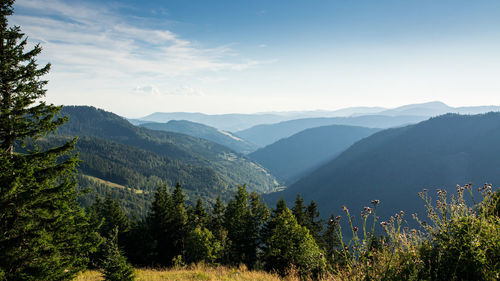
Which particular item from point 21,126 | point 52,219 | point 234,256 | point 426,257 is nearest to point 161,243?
point 234,256

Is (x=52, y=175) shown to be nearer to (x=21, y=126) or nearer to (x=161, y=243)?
(x=21, y=126)

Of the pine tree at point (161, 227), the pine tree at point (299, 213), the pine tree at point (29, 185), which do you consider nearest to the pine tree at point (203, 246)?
the pine tree at point (161, 227)

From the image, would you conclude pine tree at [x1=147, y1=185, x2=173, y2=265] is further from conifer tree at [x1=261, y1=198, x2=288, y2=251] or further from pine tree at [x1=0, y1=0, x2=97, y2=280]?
pine tree at [x1=0, y1=0, x2=97, y2=280]

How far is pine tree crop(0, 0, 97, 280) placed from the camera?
10383mm

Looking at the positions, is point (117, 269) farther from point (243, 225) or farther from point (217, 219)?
point (217, 219)

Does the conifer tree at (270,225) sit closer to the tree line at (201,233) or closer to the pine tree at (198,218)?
the tree line at (201,233)

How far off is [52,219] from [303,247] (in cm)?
2129

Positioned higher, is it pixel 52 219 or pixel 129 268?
pixel 52 219

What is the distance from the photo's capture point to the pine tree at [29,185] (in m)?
10.4

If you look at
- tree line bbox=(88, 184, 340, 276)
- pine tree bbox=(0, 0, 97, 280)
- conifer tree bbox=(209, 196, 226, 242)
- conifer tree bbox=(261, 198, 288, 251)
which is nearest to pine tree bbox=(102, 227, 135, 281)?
pine tree bbox=(0, 0, 97, 280)

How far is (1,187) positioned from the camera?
10133 mm

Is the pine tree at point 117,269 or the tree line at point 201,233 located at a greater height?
the pine tree at point 117,269

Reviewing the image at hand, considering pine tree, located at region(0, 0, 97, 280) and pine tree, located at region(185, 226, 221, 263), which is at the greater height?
pine tree, located at region(0, 0, 97, 280)

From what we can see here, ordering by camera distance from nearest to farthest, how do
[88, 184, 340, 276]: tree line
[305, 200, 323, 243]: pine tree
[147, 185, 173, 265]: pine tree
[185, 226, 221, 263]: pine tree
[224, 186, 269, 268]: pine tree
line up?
1. [185, 226, 221, 263]: pine tree
2. [88, 184, 340, 276]: tree line
3. [224, 186, 269, 268]: pine tree
4. [147, 185, 173, 265]: pine tree
5. [305, 200, 323, 243]: pine tree
